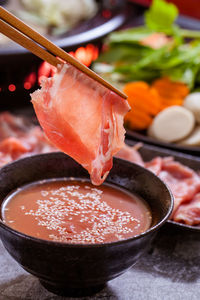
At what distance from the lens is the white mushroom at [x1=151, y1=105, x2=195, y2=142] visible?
2.39 m

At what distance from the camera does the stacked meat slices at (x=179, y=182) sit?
164 centimetres

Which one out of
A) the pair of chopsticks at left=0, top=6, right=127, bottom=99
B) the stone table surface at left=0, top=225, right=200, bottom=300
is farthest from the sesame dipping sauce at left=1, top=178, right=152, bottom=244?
the pair of chopsticks at left=0, top=6, right=127, bottom=99

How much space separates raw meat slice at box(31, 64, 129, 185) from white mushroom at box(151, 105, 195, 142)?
1.08 metres

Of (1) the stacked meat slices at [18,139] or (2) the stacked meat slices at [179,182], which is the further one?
(1) the stacked meat slices at [18,139]

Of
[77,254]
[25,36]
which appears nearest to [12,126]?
[25,36]

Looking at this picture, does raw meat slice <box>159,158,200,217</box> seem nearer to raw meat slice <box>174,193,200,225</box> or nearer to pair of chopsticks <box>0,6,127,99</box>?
raw meat slice <box>174,193,200,225</box>

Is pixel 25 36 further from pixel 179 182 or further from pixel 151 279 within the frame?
pixel 179 182

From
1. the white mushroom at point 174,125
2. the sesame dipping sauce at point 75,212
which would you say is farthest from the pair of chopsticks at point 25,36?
the white mushroom at point 174,125

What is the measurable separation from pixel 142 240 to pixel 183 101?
1.51 m

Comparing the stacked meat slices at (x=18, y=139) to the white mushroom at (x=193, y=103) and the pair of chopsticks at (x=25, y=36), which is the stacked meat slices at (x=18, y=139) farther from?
the white mushroom at (x=193, y=103)

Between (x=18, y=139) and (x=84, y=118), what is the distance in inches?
32.8

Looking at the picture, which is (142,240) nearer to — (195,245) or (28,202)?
(28,202)

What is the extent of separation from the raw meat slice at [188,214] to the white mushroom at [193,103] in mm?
865

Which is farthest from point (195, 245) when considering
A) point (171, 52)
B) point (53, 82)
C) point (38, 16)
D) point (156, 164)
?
point (38, 16)
